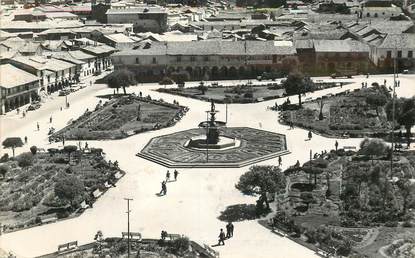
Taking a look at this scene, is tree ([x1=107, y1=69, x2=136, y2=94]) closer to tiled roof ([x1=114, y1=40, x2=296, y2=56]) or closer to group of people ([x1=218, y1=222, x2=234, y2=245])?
tiled roof ([x1=114, y1=40, x2=296, y2=56])

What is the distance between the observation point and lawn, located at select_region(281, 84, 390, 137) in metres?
51.6

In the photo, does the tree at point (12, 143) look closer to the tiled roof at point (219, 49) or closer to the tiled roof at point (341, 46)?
the tiled roof at point (219, 49)

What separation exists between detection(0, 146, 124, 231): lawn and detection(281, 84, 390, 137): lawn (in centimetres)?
1842

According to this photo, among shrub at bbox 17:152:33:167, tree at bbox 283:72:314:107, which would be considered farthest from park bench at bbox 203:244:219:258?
tree at bbox 283:72:314:107

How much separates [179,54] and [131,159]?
37.9 m

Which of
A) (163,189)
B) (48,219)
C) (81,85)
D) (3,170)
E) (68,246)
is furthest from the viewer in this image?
(81,85)

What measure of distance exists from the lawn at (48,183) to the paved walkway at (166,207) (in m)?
0.86

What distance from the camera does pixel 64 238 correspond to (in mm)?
30156

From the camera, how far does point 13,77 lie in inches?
2655

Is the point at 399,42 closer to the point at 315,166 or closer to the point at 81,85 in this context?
the point at 81,85

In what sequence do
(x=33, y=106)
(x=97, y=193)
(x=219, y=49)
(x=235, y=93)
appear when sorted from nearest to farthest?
1. (x=97, y=193)
2. (x=33, y=106)
3. (x=235, y=93)
4. (x=219, y=49)

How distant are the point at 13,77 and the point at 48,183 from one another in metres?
31.7

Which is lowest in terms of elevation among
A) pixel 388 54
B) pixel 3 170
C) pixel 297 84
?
pixel 3 170

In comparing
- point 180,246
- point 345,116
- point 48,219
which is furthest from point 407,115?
point 48,219
